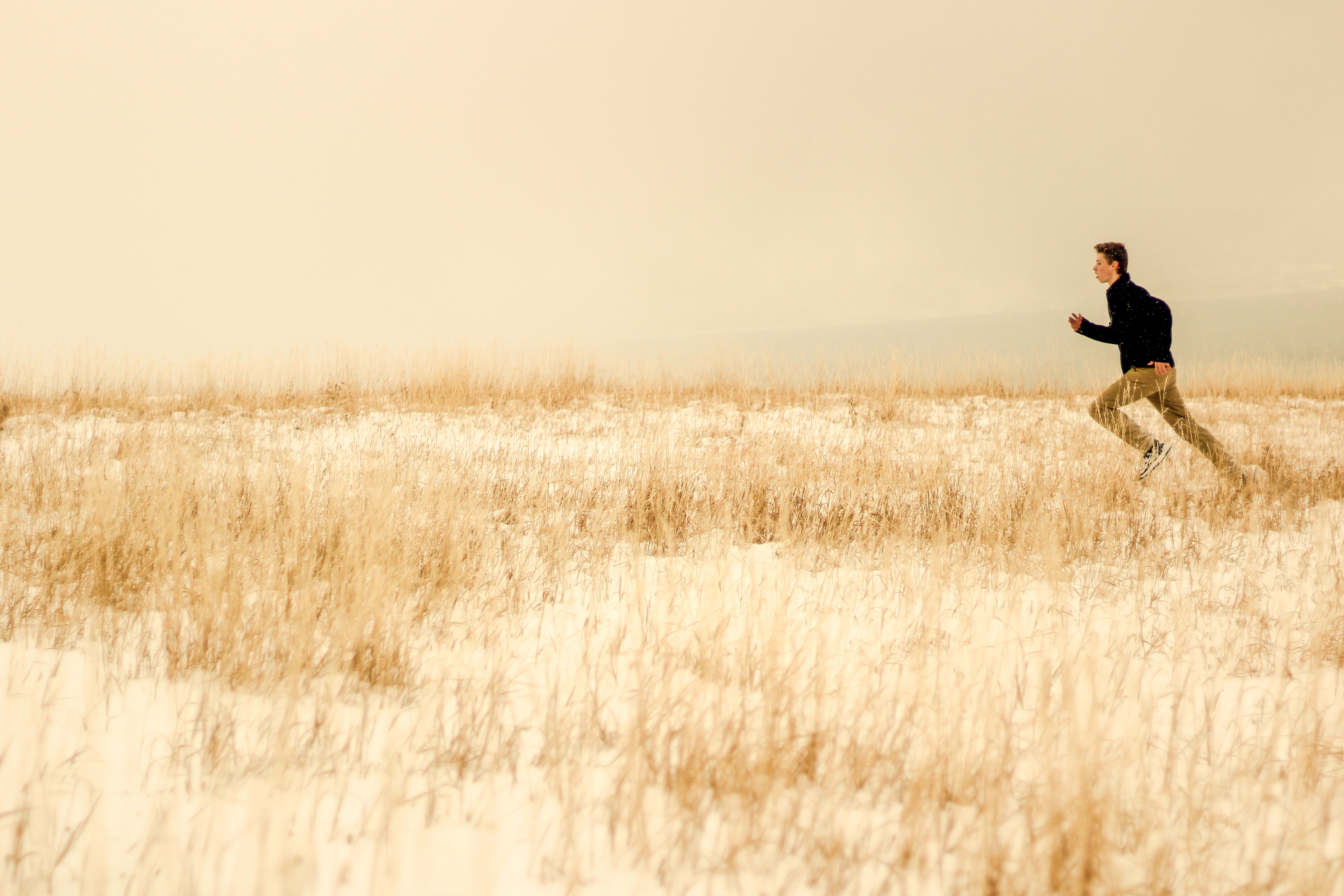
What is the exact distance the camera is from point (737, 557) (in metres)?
3.19

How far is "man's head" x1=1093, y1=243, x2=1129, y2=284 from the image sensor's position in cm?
440

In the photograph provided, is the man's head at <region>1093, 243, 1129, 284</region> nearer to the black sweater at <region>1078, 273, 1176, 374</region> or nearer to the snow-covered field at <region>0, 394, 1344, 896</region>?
the black sweater at <region>1078, 273, 1176, 374</region>

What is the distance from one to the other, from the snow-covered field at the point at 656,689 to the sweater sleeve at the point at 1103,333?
1.23 m

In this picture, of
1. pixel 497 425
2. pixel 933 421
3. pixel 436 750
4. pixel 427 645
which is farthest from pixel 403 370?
pixel 436 750

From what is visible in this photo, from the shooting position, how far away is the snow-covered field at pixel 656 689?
4.37 feet

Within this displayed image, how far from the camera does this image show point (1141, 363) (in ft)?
14.5

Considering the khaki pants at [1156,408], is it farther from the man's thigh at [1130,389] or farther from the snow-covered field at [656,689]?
the snow-covered field at [656,689]

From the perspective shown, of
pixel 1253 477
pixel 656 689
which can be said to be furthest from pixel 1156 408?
pixel 656 689

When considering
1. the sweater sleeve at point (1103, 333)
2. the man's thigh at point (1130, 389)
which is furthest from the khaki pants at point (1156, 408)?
the sweater sleeve at point (1103, 333)

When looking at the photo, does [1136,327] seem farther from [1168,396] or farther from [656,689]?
[656,689]

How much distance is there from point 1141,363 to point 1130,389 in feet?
0.66

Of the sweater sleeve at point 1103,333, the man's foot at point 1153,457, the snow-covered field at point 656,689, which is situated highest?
the sweater sleeve at point 1103,333

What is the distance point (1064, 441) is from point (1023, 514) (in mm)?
3388

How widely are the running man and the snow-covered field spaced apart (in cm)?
51
